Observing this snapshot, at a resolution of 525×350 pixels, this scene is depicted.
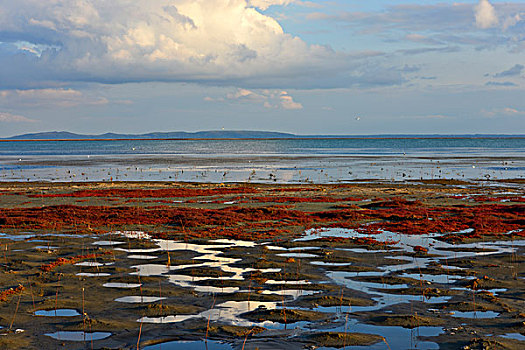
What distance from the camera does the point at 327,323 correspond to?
1467 cm

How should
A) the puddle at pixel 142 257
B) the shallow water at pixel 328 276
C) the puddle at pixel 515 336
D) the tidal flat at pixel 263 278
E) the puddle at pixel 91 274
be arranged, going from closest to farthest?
1. the puddle at pixel 515 336
2. the tidal flat at pixel 263 278
3. the shallow water at pixel 328 276
4. the puddle at pixel 91 274
5. the puddle at pixel 142 257

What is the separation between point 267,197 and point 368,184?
19097 millimetres

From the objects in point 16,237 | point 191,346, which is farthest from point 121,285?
point 16,237

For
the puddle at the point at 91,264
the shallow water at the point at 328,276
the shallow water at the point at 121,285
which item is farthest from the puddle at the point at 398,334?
the puddle at the point at 91,264

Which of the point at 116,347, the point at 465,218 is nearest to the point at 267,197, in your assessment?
the point at 465,218

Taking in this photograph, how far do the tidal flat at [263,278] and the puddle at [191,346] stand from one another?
63mm

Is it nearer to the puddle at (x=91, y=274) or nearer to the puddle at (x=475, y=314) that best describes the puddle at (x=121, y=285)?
the puddle at (x=91, y=274)

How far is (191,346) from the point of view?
517 inches

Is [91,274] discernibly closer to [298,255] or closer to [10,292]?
[10,292]

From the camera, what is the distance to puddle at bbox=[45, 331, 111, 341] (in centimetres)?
1350

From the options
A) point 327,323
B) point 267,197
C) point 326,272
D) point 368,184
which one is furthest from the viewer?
point 368,184

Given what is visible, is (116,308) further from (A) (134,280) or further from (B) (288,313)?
(B) (288,313)

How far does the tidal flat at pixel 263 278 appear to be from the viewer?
45.3ft

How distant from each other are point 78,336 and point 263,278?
738 centimetres
